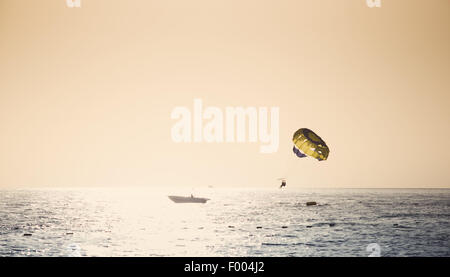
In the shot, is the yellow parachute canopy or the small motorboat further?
the small motorboat

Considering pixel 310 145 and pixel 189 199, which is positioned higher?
pixel 310 145

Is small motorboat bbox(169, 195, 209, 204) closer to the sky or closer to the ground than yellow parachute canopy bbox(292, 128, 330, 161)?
closer to the ground

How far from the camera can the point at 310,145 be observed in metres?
31.0

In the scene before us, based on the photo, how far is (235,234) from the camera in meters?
39.9

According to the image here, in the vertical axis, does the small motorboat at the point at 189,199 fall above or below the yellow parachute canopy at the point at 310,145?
below

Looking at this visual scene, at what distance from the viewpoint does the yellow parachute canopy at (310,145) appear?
30.7 metres

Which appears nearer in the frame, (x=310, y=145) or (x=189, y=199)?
(x=310, y=145)

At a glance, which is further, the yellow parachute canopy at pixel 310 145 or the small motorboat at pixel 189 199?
the small motorboat at pixel 189 199

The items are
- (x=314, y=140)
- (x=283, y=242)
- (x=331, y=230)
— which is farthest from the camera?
(x=331, y=230)

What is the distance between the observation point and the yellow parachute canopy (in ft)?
101
